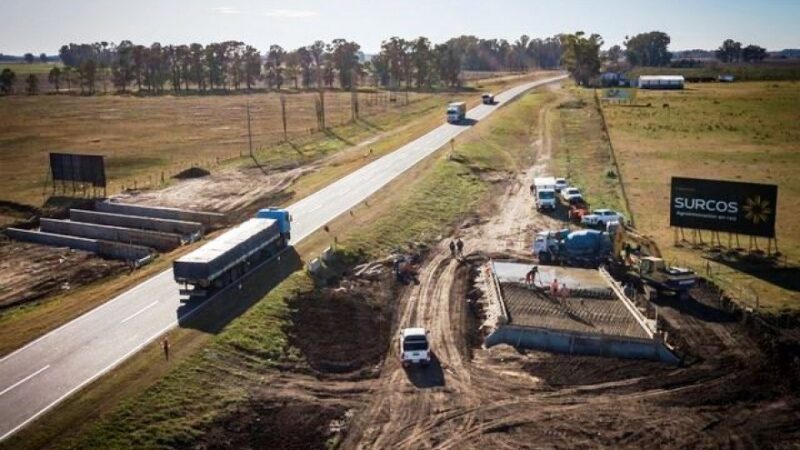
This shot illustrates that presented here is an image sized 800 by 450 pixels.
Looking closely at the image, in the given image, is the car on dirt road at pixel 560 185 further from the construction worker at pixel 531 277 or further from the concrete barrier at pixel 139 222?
the concrete barrier at pixel 139 222

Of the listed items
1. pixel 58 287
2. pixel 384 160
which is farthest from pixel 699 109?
pixel 58 287

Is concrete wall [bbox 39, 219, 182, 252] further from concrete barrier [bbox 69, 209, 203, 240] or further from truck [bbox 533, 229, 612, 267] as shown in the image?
truck [bbox 533, 229, 612, 267]

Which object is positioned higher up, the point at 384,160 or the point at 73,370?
the point at 384,160

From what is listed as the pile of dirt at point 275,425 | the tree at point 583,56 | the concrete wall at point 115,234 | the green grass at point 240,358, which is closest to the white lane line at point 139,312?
the green grass at point 240,358

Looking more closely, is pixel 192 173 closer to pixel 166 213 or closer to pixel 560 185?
pixel 166 213

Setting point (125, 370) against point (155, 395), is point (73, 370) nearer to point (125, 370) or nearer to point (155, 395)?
point (125, 370)

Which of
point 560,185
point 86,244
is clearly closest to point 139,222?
point 86,244
